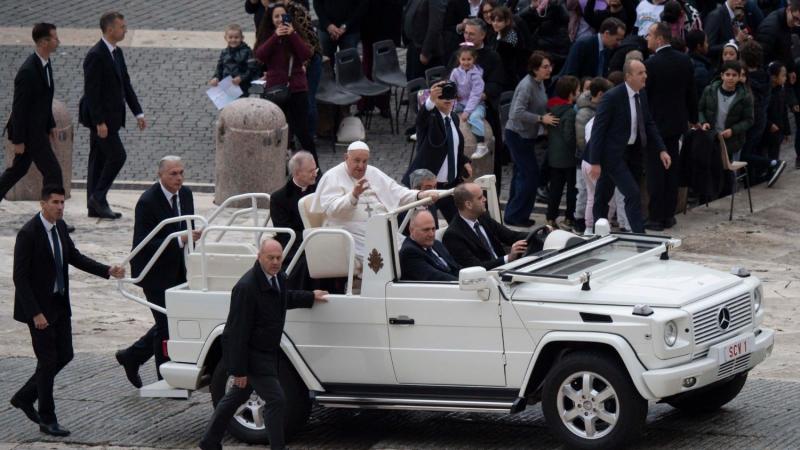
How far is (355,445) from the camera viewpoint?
11484 mm

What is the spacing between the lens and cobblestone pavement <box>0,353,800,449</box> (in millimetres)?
11203

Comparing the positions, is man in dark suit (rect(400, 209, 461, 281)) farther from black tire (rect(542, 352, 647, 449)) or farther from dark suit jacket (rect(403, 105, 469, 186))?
dark suit jacket (rect(403, 105, 469, 186))

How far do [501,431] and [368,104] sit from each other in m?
10.6

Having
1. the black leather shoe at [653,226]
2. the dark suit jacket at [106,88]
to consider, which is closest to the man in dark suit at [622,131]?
the black leather shoe at [653,226]

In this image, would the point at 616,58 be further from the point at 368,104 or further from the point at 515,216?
the point at 368,104

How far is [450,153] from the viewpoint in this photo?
15.4m

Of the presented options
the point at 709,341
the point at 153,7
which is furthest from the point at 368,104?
the point at 709,341

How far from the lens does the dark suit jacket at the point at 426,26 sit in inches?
792

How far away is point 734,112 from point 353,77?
5031 millimetres

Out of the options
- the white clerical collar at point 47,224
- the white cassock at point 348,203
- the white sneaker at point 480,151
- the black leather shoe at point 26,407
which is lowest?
the black leather shoe at point 26,407

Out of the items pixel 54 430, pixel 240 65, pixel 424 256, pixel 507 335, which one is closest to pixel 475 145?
pixel 240 65

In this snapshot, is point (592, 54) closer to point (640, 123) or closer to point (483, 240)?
point (640, 123)

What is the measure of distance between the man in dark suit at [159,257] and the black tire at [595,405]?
333 centimetres

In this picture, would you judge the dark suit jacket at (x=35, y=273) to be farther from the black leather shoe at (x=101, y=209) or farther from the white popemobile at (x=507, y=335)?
the black leather shoe at (x=101, y=209)
